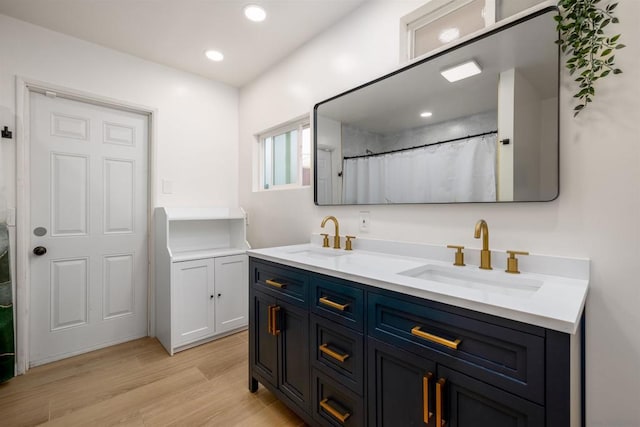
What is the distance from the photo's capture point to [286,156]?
275 cm

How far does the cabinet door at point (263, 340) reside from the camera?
1.72 meters

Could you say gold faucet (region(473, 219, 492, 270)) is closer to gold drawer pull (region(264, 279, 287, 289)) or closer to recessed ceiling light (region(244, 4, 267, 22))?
gold drawer pull (region(264, 279, 287, 289))

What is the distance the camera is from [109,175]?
8.40 feet

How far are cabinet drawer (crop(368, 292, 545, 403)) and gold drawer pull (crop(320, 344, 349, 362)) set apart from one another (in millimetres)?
229

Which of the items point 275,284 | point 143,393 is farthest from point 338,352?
point 143,393

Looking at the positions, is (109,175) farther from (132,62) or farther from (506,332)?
(506,332)

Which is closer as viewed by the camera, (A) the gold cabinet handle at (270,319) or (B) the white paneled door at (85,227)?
(A) the gold cabinet handle at (270,319)

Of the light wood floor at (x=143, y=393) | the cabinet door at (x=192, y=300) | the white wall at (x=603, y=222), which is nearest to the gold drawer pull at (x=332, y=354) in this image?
the light wood floor at (x=143, y=393)

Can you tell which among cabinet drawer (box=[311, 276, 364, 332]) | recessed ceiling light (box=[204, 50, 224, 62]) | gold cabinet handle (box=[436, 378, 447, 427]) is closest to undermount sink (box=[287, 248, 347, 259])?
cabinet drawer (box=[311, 276, 364, 332])

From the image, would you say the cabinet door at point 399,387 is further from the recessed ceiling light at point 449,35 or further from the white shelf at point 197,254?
the white shelf at point 197,254

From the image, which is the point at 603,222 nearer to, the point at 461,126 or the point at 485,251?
the point at 485,251

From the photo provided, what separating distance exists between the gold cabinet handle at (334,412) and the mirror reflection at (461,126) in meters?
1.16

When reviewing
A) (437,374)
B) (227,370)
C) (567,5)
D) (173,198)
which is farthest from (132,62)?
(437,374)

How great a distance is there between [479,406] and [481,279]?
566mm
